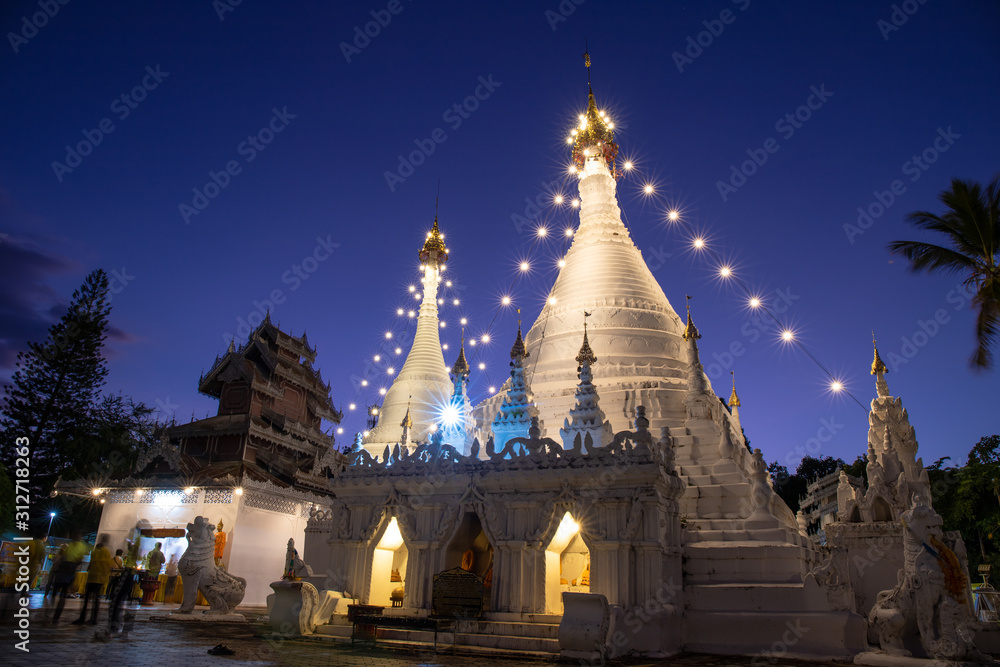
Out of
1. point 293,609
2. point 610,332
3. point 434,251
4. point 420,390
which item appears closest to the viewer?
point 293,609

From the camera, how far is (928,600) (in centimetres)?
1050

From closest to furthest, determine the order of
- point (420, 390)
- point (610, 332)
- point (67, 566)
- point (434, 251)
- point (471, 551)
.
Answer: point (67, 566)
point (471, 551)
point (610, 332)
point (420, 390)
point (434, 251)

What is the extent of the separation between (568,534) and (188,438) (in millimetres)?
23578

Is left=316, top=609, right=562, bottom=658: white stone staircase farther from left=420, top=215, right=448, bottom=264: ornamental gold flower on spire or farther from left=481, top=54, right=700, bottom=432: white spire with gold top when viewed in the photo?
left=420, top=215, right=448, bottom=264: ornamental gold flower on spire

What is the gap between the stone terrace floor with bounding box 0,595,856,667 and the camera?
311 inches

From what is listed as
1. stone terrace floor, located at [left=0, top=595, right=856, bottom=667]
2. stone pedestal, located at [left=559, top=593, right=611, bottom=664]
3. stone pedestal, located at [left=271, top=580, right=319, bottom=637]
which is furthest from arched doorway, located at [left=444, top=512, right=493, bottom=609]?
stone terrace floor, located at [left=0, top=595, right=856, bottom=667]

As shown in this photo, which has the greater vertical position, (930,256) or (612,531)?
(930,256)

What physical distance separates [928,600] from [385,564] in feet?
36.0

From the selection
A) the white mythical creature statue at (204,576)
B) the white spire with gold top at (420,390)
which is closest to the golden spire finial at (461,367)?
the white spire with gold top at (420,390)

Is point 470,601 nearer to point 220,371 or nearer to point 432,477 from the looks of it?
point 432,477

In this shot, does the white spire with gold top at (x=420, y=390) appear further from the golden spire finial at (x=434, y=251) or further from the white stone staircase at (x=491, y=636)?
the white stone staircase at (x=491, y=636)

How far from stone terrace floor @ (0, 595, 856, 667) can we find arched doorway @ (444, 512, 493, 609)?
356 cm

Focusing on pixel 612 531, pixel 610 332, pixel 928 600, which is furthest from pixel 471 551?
pixel 610 332

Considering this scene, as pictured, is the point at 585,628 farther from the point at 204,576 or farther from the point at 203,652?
the point at 204,576
